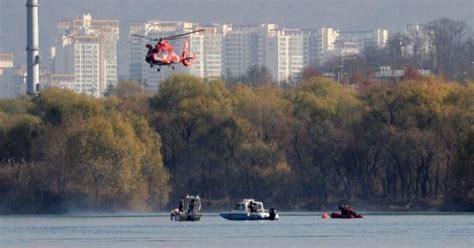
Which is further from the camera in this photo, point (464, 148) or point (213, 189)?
point (213, 189)

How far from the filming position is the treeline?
116688mm

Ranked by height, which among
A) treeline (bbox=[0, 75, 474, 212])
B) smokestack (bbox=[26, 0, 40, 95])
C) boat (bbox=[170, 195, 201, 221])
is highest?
smokestack (bbox=[26, 0, 40, 95])

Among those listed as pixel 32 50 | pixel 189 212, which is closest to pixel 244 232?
pixel 189 212

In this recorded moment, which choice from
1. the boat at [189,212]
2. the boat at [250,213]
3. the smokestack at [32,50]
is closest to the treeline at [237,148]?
the boat at [189,212]

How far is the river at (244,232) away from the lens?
Answer: 7456 cm

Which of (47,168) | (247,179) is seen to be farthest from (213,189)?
(47,168)

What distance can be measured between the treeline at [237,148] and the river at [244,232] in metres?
7.93

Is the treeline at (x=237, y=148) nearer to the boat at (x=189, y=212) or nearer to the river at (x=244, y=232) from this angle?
the river at (x=244, y=232)

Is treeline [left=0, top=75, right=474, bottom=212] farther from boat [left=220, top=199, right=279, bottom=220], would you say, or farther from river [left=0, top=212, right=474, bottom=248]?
boat [left=220, top=199, right=279, bottom=220]

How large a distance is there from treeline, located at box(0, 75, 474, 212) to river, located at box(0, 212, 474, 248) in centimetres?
793

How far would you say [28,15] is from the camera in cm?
18425

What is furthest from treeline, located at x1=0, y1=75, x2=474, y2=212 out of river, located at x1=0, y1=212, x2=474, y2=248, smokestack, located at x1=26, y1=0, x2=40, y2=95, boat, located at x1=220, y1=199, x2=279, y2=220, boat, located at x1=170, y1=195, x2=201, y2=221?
smokestack, located at x1=26, y1=0, x2=40, y2=95

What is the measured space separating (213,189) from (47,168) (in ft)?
38.0

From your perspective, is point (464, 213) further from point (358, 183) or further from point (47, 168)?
point (47, 168)
